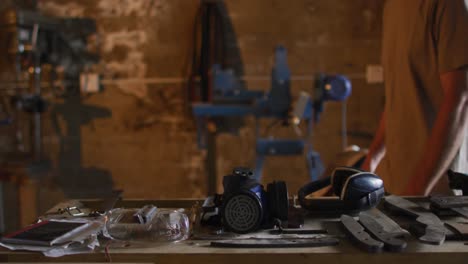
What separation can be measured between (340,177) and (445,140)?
393 millimetres

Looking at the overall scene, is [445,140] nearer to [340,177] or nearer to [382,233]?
[340,177]

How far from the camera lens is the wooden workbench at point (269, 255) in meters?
0.63

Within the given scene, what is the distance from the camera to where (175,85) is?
3.54 meters

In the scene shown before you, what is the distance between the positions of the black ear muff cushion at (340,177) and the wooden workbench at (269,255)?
0.23 m

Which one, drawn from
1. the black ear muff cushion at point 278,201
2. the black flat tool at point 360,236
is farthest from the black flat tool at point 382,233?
the black ear muff cushion at point 278,201

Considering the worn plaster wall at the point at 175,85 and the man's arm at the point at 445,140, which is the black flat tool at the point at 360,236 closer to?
the man's arm at the point at 445,140

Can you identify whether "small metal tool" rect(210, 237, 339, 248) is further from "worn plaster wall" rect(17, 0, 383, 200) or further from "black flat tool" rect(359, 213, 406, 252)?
"worn plaster wall" rect(17, 0, 383, 200)

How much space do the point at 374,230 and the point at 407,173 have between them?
74 centimetres

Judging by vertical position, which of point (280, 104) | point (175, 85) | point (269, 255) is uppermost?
point (175, 85)

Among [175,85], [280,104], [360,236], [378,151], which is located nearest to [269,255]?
[360,236]

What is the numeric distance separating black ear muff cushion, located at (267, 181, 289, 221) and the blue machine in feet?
5.71

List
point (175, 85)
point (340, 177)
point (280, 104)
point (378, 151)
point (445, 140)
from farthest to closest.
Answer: point (175, 85) < point (280, 104) < point (378, 151) < point (445, 140) < point (340, 177)

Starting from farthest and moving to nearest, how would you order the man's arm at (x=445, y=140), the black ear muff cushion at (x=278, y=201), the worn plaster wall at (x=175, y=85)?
the worn plaster wall at (x=175, y=85), the man's arm at (x=445, y=140), the black ear muff cushion at (x=278, y=201)

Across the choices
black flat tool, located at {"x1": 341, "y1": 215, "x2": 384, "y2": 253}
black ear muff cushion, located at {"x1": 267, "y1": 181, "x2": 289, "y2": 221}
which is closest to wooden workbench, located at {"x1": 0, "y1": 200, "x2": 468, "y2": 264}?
black flat tool, located at {"x1": 341, "y1": 215, "x2": 384, "y2": 253}
